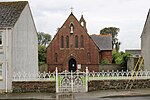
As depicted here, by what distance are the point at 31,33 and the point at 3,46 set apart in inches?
291

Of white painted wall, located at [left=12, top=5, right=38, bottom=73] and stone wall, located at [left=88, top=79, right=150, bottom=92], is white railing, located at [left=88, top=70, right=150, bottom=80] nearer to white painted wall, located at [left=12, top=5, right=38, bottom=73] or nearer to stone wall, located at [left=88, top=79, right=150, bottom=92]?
stone wall, located at [left=88, top=79, right=150, bottom=92]

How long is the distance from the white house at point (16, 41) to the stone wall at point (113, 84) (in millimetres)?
6759

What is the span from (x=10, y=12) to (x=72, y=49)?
3393 centimetres

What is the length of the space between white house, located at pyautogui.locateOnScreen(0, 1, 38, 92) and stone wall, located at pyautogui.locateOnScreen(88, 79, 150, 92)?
22.2 ft

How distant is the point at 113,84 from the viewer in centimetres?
2511

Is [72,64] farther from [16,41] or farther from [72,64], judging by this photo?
[16,41]

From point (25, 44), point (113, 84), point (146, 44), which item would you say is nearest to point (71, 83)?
point (113, 84)

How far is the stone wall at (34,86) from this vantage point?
24297 mm

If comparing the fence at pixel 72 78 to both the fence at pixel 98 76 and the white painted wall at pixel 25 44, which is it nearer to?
the fence at pixel 98 76

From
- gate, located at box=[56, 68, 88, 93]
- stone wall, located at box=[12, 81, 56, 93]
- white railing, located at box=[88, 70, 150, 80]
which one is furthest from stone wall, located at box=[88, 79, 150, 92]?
stone wall, located at box=[12, 81, 56, 93]

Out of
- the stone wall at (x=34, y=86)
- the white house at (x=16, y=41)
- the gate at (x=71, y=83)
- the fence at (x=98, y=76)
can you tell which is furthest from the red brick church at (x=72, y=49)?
the gate at (x=71, y=83)

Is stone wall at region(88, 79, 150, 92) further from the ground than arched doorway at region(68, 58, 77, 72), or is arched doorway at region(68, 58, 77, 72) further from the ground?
arched doorway at region(68, 58, 77, 72)

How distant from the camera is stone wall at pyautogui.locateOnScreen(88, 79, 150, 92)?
24641 mm

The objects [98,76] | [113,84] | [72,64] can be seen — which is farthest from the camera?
[72,64]
